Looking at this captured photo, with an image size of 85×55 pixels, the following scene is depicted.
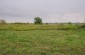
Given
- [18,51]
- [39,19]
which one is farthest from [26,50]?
[39,19]

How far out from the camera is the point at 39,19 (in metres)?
34.2

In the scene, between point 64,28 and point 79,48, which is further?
point 64,28

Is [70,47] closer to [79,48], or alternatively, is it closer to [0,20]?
[79,48]

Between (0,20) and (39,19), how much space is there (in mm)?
7938

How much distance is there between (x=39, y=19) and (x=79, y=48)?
2361 cm

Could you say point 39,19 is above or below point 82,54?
above

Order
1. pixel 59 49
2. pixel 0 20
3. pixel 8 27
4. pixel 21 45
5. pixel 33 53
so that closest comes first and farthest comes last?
pixel 33 53, pixel 59 49, pixel 21 45, pixel 8 27, pixel 0 20

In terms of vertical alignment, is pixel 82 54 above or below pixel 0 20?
below

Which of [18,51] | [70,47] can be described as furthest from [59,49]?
[18,51]

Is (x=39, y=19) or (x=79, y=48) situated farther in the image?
(x=39, y=19)

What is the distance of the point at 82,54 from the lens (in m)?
10.0

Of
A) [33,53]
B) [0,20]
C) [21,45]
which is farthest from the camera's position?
[0,20]

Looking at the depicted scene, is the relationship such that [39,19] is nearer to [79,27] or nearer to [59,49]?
[79,27]

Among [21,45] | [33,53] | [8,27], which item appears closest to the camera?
[33,53]
